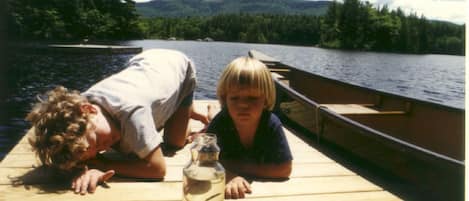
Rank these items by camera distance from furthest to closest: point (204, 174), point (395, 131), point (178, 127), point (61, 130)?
point (395, 131) < point (178, 127) < point (61, 130) < point (204, 174)

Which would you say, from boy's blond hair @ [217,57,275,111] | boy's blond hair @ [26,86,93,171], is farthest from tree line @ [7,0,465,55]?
boy's blond hair @ [217,57,275,111]

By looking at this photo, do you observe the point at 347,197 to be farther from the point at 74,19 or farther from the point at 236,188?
the point at 74,19

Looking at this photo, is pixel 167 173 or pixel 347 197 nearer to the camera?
pixel 347 197

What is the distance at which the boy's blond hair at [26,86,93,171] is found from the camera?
2.13 meters

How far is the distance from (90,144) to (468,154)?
6.22 feet

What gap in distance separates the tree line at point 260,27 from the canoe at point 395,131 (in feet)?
54.7

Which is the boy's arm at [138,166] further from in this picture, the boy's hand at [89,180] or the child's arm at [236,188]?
the child's arm at [236,188]

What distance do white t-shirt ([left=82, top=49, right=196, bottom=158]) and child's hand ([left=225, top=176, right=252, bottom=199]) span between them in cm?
53

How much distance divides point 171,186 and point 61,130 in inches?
30.4

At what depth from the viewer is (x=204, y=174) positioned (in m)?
1.79

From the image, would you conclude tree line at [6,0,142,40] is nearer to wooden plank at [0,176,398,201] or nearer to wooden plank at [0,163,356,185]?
wooden plank at [0,163,356,185]

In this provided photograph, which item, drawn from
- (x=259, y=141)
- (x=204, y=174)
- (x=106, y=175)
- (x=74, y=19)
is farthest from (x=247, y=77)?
(x=74, y=19)

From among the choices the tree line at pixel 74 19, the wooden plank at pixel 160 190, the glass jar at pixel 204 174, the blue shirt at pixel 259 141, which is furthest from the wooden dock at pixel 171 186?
the tree line at pixel 74 19

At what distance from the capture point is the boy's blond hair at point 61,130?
213 centimetres
